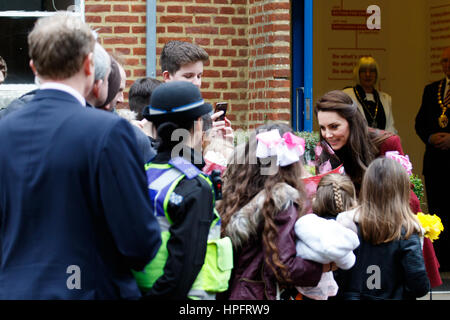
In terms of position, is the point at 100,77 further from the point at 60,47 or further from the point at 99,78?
the point at 60,47

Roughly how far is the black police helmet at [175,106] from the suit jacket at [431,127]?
4.98m

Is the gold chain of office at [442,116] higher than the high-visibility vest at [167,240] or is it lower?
higher

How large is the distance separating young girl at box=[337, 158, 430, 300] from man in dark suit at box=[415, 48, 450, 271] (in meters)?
3.69

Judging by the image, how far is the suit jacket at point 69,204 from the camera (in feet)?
7.94

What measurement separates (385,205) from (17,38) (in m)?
3.71

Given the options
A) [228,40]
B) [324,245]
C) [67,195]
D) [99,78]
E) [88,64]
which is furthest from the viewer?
[228,40]

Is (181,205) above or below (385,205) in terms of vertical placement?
above

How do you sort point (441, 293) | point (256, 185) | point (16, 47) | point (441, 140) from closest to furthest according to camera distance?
point (256, 185)
point (16, 47)
point (441, 293)
point (441, 140)

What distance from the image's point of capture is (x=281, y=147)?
362cm

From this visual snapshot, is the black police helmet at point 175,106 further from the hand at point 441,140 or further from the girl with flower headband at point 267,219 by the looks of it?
the hand at point 441,140

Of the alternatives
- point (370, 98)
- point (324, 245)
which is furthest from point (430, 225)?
point (370, 98)

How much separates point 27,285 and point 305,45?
15.3ft

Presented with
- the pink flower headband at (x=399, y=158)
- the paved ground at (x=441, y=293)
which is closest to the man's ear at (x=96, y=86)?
the pink flower headband at (x=399, y=158)

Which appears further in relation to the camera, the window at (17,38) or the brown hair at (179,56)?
the window at (17,38)
